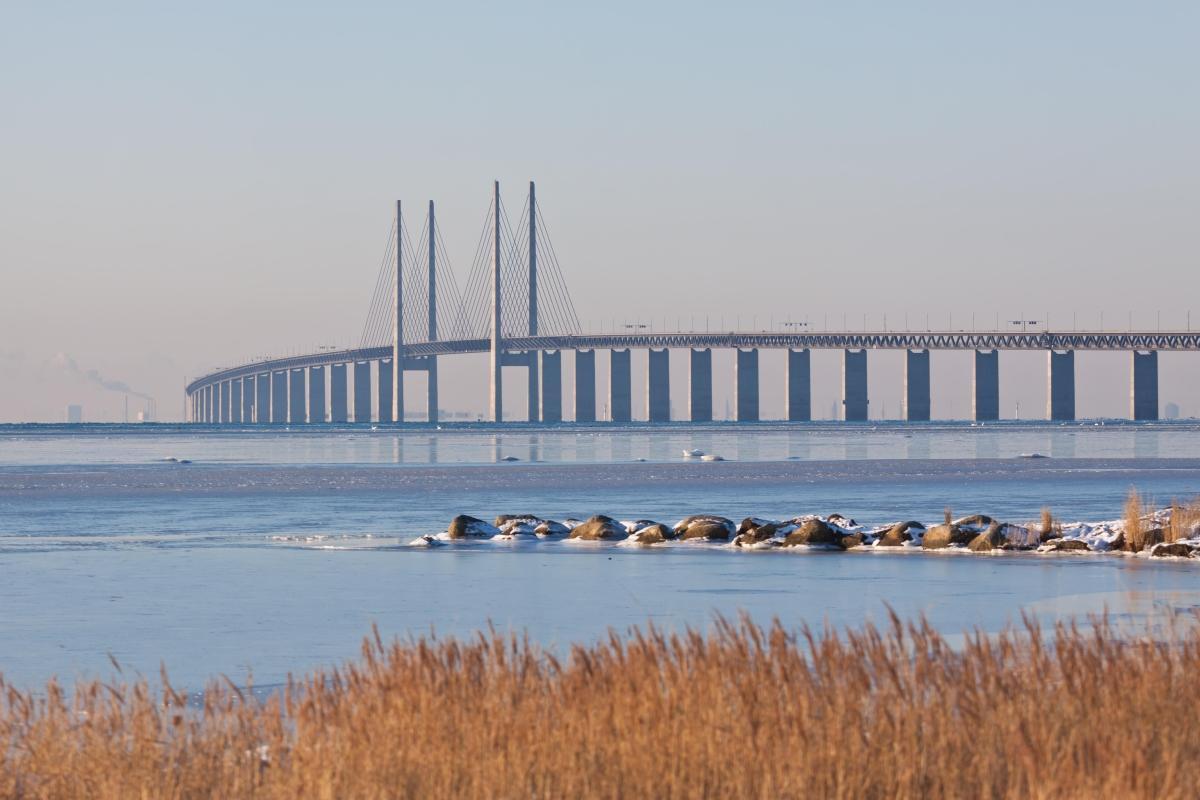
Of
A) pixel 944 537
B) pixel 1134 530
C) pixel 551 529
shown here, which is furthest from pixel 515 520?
pixel 1134 530

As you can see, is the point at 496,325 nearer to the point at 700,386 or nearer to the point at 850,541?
the point at 700,386

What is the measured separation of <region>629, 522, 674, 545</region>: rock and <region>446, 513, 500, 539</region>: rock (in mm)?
2377

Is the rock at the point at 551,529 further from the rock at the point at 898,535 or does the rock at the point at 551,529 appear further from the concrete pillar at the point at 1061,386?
the concrete pillar at the point at 1061,386

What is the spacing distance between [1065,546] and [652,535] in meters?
5.80

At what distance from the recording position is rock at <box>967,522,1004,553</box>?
22.3 metres

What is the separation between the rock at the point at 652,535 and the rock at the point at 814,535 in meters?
1.88

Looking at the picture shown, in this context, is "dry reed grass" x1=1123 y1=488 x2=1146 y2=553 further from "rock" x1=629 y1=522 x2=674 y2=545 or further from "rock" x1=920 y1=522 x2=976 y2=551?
"rock" x1=629 y1=522 x2=674 y2=545

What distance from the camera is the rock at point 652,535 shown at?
961 inches

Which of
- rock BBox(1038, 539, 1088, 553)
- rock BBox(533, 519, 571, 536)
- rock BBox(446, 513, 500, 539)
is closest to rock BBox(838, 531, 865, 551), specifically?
rock BBox(1038, 539, 1088, 553)

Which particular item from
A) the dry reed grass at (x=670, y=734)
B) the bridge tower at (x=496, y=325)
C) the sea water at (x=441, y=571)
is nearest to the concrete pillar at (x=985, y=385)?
the bridge tower at (x=496, y=325)

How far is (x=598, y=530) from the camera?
25188 millimetres

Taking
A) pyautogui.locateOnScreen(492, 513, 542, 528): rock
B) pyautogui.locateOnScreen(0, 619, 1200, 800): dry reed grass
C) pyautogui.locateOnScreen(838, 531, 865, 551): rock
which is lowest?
pyautogui.locateOnScreen(838, 531, 865, 551): rock

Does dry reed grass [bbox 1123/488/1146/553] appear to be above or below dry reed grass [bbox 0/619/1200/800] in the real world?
below

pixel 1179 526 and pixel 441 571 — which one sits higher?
pixel 1179 526
